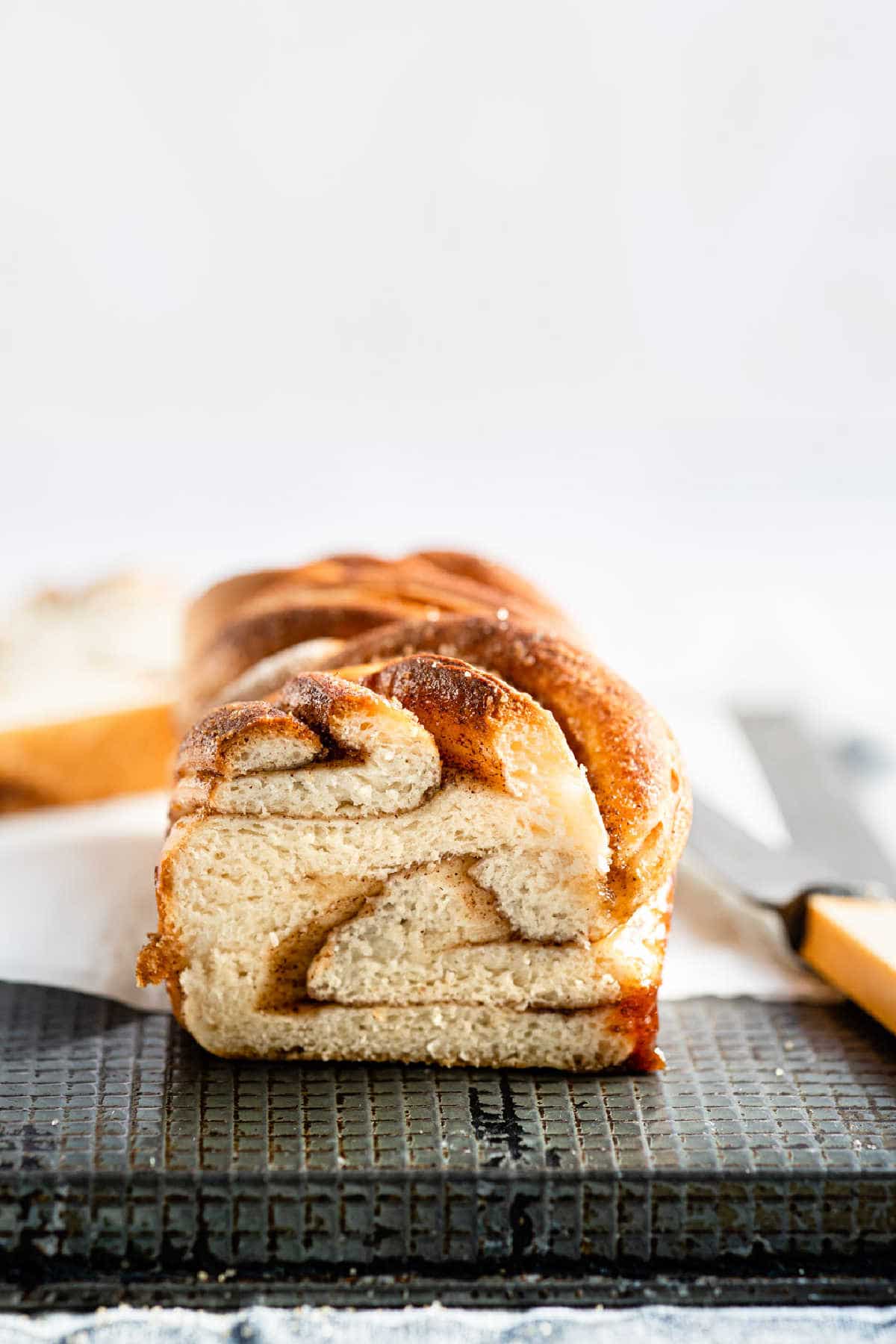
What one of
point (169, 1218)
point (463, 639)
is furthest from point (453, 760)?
point (169, 1218)

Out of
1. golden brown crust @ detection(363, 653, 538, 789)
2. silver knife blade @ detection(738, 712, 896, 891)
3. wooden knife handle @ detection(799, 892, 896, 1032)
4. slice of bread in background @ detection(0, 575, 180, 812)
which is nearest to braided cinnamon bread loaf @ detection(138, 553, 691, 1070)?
golden brown crust @ detection(363, 653, 538, 789)

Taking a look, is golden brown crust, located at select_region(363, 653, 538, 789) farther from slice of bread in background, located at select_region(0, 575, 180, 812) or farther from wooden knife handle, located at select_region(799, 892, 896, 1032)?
slice of bread in background, located at select_region(0, 575, 180, 812)

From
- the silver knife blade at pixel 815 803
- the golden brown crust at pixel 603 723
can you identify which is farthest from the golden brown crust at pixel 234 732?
the silver knife blade at pixel 815 803

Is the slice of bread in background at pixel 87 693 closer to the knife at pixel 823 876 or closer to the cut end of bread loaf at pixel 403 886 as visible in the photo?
the cut end of bread loaf at pixel 403 886

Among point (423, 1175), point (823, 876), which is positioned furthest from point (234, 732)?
point (823, 876)

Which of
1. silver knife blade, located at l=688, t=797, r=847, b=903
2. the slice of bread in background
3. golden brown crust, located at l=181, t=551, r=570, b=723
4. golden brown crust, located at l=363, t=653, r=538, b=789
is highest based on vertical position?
golden brown crust, located at l=363, t=653, r=538, b=789
